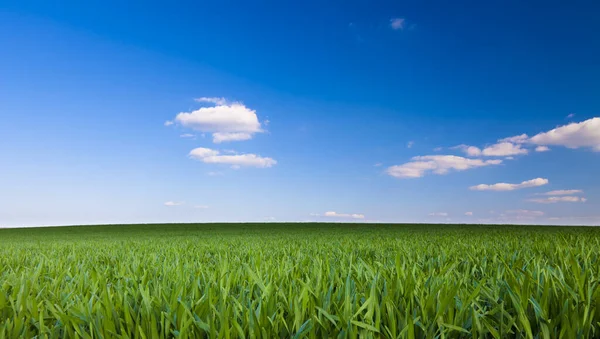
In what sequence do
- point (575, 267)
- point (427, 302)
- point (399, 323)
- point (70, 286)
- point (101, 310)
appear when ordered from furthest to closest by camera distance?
point (70, 286) → point (575, 267) → point (101, 310) → point (427, 302) → point (399, 323)

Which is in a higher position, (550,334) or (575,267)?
(575,267)

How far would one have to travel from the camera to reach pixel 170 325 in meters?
2.11

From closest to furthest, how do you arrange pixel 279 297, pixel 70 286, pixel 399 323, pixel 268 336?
1. pixel 268 336
2. pixel 399 323
3. pixel 279 297
4. pixel 70 286

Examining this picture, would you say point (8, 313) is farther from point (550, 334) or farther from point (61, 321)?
point (550, 334)

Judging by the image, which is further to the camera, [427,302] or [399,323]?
[427,302]

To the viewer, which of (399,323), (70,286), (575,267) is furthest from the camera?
(70,286)

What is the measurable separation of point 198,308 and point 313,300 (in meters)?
0.60

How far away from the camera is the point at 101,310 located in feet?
7.33

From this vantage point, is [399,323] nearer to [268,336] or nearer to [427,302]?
[427,302]

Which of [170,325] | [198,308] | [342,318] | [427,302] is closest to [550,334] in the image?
[427,302]

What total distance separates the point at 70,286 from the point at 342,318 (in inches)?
97.8

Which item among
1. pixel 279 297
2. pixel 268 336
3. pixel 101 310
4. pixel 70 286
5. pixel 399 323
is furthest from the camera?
pixel 70 286

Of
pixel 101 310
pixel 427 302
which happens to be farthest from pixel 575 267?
pixel 101 310

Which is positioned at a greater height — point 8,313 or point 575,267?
point 575,267
